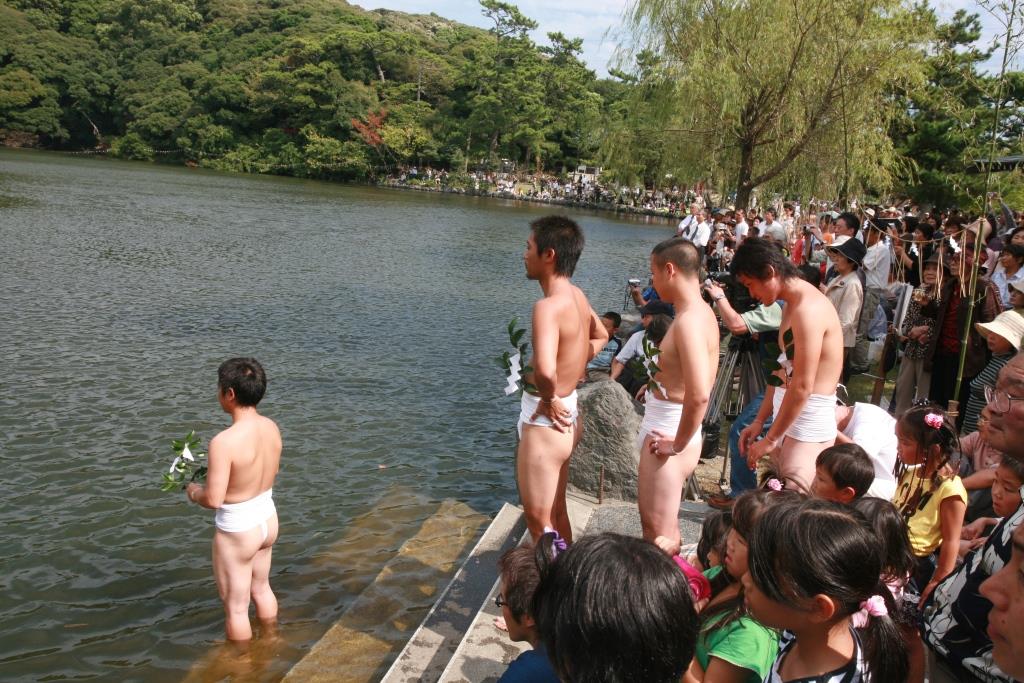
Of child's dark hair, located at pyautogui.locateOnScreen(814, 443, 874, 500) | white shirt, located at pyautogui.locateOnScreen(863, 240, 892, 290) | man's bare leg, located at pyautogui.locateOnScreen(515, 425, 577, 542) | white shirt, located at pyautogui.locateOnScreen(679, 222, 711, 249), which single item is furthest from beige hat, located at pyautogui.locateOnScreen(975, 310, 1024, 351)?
white shirt, located at pyautogui.locateOnScreen(679, 222, 711, 249)

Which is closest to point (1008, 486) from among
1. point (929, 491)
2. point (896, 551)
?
point (929, 491)

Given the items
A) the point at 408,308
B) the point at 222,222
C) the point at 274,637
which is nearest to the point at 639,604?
the point at 274,637

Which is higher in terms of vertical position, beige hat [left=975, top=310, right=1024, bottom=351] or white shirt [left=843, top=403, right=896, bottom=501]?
beige hat [left=975, top=310, right=1024, bottom=351]

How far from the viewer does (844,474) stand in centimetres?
326

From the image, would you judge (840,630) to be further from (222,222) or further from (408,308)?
(222,222)

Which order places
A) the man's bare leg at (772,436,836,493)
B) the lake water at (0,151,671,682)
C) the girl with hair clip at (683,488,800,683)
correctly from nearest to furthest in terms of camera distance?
the girl with hair clip at (683,488,800,683) → the man's bare leg at (772,436,836,493) → the lake water at (0,151,671,682)

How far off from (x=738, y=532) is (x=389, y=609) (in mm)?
2967

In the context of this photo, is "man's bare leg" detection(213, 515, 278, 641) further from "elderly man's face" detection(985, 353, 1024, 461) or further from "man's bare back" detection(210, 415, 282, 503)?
"elderly man's face" detection(985, 353, 1024, 461)

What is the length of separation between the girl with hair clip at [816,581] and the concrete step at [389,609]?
285 centimetres

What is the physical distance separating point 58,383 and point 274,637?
5.68 meters

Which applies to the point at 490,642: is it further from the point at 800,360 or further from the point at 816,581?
the point at 816,581

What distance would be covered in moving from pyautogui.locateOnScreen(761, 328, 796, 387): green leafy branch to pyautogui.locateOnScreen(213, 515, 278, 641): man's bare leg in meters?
2.87

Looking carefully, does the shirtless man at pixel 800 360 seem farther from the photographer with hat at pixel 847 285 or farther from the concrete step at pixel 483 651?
the photographer with hat at pixel 847 285

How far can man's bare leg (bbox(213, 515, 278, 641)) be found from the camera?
4.21 m
